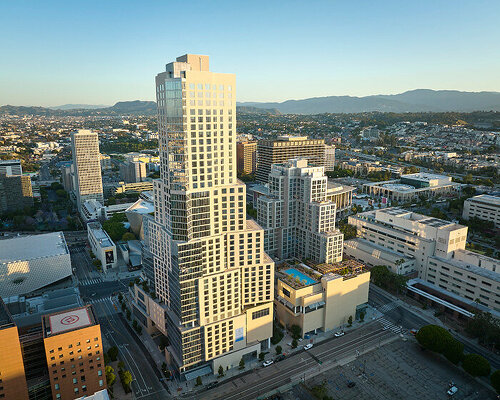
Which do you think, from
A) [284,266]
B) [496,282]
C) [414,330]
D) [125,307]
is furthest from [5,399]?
[496,282]

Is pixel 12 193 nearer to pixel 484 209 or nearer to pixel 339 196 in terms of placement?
pixel 339 196

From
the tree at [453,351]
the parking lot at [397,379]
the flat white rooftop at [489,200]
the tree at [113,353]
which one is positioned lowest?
the parking lot at [397,379]

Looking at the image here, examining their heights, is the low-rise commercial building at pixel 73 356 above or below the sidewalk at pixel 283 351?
above

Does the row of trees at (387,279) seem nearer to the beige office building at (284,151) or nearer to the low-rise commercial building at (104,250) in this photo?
the low-rise commercial building at (104,250)

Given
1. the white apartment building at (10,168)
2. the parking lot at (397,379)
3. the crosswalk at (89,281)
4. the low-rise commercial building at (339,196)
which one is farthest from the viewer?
the white apartment building at (10,168)

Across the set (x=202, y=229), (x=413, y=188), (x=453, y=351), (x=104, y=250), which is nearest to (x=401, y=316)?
(x=453, y=351)

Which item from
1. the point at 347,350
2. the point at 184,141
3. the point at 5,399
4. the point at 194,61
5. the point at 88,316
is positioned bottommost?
the point at 347,350

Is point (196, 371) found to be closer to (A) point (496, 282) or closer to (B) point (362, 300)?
(B) point (362, 300)

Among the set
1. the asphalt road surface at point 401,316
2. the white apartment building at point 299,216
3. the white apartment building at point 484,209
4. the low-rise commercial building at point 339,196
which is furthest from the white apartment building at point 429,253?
the white apartment building at point 484,209
